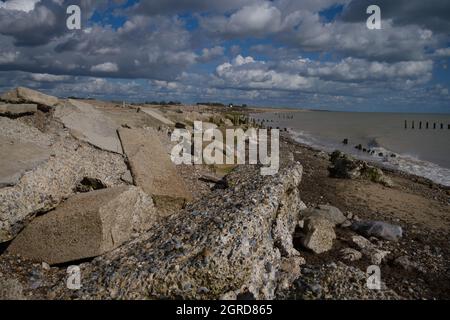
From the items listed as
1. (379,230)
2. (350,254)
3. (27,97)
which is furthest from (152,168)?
(379,230)

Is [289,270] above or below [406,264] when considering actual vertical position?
above

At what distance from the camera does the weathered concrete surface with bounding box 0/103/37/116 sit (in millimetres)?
10438

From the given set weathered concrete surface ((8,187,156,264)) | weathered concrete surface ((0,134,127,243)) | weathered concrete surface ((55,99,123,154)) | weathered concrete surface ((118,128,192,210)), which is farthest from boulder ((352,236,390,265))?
weathered concrete surface ((55,99,123,154))

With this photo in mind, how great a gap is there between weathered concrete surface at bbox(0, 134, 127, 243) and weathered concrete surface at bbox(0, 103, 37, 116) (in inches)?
61.2

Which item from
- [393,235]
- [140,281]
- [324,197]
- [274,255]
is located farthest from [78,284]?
[324,197]

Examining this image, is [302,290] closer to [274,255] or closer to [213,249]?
[274,255]

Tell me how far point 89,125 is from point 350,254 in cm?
793

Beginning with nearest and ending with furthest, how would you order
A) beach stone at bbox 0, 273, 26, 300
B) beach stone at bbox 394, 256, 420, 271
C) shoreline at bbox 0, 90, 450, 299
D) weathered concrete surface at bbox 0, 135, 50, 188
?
beach stone at bbox 0, 273, 26, 300 → shoreline at bbox 0, 90, 450, 299 → weathered concrete surface at bbox 0, 135, 50, 188 → beach stone at bbox 394, 256, 420, 271

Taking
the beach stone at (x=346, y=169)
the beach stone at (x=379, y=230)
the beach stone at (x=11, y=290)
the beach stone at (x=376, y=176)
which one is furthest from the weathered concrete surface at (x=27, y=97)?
the beach stone at (x=376, y=176)

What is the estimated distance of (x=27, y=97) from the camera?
36.3 feet

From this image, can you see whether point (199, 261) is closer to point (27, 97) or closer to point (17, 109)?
point (17, 109)

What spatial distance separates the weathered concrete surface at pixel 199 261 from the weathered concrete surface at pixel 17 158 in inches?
64.4

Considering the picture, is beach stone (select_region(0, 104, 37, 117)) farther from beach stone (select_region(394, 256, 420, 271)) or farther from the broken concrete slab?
beach stone (select_region(394, 256, 420, 271))

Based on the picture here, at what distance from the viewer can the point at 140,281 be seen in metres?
6.11
